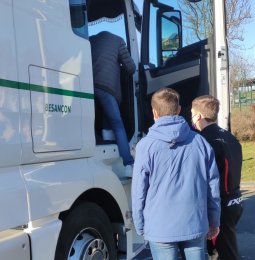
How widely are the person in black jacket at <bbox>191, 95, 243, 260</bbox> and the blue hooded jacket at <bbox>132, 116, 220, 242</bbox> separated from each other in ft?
2.71

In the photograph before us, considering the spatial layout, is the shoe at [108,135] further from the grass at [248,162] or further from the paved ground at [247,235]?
the grass at [248,162]

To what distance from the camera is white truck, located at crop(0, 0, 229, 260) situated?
286cm

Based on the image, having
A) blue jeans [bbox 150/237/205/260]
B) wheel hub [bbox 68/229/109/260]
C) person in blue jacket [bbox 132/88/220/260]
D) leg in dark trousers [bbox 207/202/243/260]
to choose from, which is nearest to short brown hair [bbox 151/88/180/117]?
person in blue jacket [bbox 132/88/220/260]

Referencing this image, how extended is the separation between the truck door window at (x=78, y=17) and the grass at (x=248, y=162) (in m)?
8.75

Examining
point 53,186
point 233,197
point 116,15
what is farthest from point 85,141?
point 116,15

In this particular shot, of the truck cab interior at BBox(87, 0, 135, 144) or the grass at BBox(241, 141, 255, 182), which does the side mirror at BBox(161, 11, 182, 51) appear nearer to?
the truck cab interior at BBox(87, 0, 135, 144)

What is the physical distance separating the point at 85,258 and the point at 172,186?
1.00 meters

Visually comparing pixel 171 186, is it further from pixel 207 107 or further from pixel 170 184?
pixel 207 107

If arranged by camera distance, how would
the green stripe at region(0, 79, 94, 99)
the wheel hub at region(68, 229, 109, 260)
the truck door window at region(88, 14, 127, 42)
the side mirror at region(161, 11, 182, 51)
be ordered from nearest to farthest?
the green stripe at region(0, 79, 94, 99)
the wheel hub at region(68, 229, 109, 260)
the truck door window at region(88, 14, 127, 42)
the side mirror at region(161, 11, 182, 51)

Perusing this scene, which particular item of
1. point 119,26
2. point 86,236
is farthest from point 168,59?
point 86,236

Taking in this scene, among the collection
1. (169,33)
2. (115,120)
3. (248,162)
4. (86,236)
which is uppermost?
(169,33)

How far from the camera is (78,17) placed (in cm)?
371

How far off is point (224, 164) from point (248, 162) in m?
10.6

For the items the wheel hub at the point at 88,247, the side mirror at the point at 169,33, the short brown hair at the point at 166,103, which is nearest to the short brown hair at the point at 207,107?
the short brown hair at the point at 166,103
